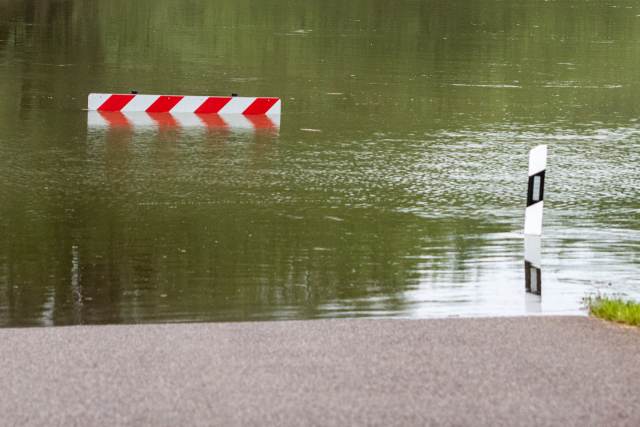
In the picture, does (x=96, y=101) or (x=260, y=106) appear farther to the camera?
(x=96, y=101)

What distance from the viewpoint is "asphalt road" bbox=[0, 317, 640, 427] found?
22.8ft

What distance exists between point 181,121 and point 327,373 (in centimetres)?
1347

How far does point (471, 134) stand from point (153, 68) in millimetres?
10400

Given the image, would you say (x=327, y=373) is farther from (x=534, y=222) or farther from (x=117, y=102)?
(x=117, y=102)

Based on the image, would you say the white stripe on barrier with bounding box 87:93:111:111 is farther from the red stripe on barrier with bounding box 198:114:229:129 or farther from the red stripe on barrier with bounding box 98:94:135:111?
the red stripe on barrier with bounding box 198:114:229:129

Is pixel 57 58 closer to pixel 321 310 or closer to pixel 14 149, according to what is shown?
pixel 14 149

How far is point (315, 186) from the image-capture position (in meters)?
16.0

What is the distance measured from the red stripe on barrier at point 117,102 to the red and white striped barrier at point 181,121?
16 cm

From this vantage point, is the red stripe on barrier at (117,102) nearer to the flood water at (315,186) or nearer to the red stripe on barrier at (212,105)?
the flood water at (315,186)

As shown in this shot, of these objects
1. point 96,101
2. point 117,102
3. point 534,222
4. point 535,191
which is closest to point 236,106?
point 117,102

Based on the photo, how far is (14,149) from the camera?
59.8 feet

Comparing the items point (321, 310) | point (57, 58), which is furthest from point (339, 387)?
point (57, 58)

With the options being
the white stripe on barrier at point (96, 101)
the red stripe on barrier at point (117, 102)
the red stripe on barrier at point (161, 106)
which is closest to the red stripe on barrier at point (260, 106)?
the red stripe on barrier at point (161, 106)

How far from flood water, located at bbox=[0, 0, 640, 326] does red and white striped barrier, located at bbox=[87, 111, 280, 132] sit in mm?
98
